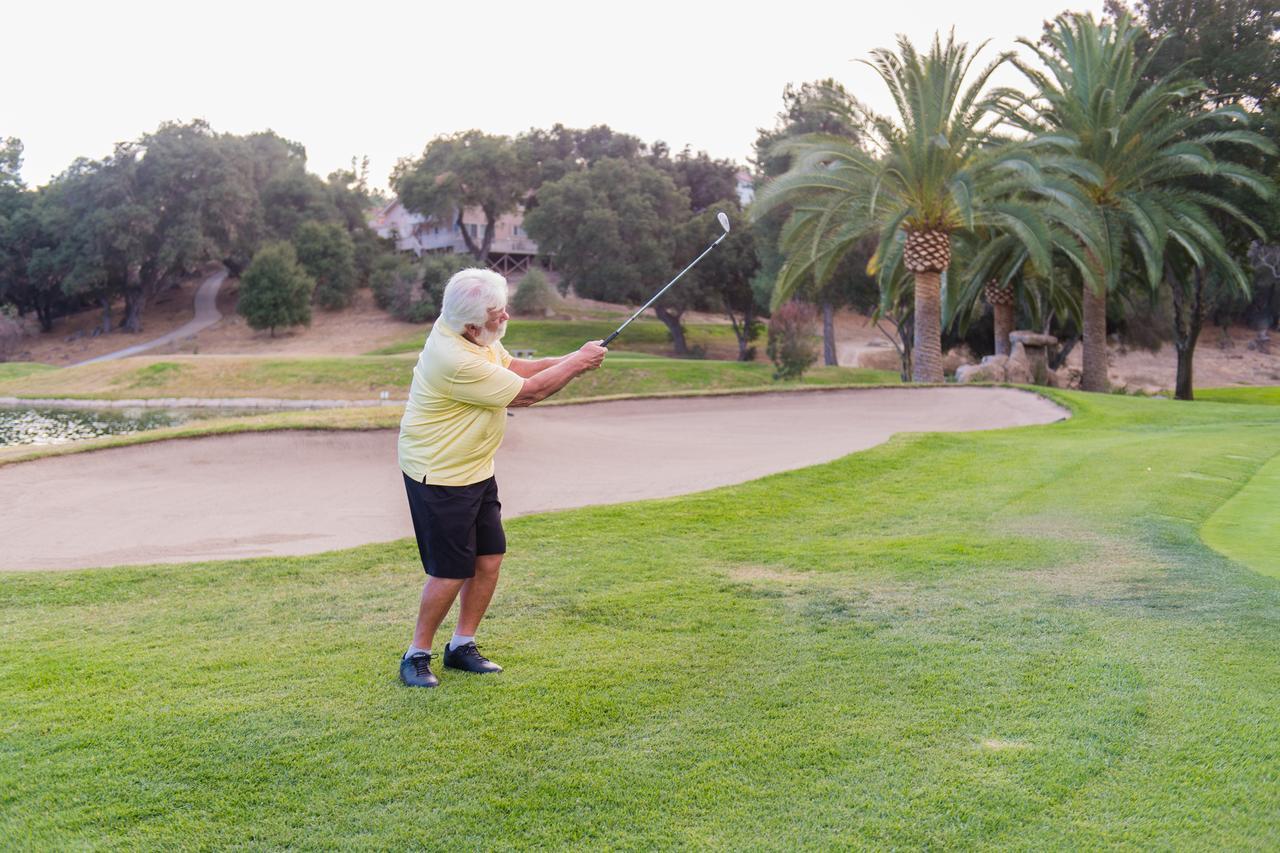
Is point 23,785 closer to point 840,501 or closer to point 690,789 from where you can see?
point 690,789

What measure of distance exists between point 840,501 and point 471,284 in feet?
22.2

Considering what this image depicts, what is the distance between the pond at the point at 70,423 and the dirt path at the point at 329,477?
1045 centimetres

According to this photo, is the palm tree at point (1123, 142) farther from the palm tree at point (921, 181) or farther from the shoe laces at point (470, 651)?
the shoe laces at point (470, 651)

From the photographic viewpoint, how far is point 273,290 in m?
57.0

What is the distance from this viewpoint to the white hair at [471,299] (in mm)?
4961

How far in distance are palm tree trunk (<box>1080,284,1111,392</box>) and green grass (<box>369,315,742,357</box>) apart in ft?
74.7

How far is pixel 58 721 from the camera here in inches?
177

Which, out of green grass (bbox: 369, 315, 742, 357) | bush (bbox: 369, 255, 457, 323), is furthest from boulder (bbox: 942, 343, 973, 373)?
bush (bbox: 369, 255, 457, 323)

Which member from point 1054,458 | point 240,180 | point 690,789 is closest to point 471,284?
point 690,789

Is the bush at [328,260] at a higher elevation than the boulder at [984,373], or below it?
higher

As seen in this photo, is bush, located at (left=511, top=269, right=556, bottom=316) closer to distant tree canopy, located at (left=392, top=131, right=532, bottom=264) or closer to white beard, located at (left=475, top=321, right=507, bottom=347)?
distant tree canopy, located at (left=392, top=131, right=532, bottom=264)

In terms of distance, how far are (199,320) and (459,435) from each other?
66043 millimetres

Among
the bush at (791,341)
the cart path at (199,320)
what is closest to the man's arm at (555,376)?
the bush at (791,341)

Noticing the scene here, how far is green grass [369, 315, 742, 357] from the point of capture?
52.6m
